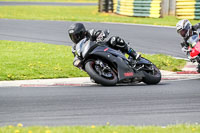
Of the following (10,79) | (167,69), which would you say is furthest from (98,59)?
(167,69)

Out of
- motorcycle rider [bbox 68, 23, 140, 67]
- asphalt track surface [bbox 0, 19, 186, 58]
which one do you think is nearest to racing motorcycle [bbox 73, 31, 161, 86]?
motorcycle rider [bbox 68, 23, 140, 67]

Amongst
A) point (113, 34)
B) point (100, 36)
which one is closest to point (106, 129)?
point (100, 36)

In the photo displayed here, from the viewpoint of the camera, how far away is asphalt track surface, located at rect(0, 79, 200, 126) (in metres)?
8.26

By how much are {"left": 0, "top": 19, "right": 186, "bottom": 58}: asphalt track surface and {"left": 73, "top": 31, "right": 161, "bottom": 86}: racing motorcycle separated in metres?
5.86

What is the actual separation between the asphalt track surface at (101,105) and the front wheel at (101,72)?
0.53ft

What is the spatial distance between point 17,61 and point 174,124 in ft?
24.1

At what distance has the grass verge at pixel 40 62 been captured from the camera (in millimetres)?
13070

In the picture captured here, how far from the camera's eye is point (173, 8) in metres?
28.1

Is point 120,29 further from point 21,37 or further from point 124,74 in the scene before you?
point 124,74

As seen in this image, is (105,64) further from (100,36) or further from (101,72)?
(100,36)

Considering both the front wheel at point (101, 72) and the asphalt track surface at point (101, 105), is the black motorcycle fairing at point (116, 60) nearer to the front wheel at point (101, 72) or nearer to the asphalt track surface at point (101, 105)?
the front wheel at point (101, 72)

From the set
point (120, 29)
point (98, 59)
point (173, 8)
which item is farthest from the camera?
point (173, 8)

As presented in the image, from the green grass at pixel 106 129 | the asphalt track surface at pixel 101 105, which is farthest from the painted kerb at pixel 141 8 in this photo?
the green grass at pixel 106 129

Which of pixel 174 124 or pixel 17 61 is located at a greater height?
pixel 174 124
